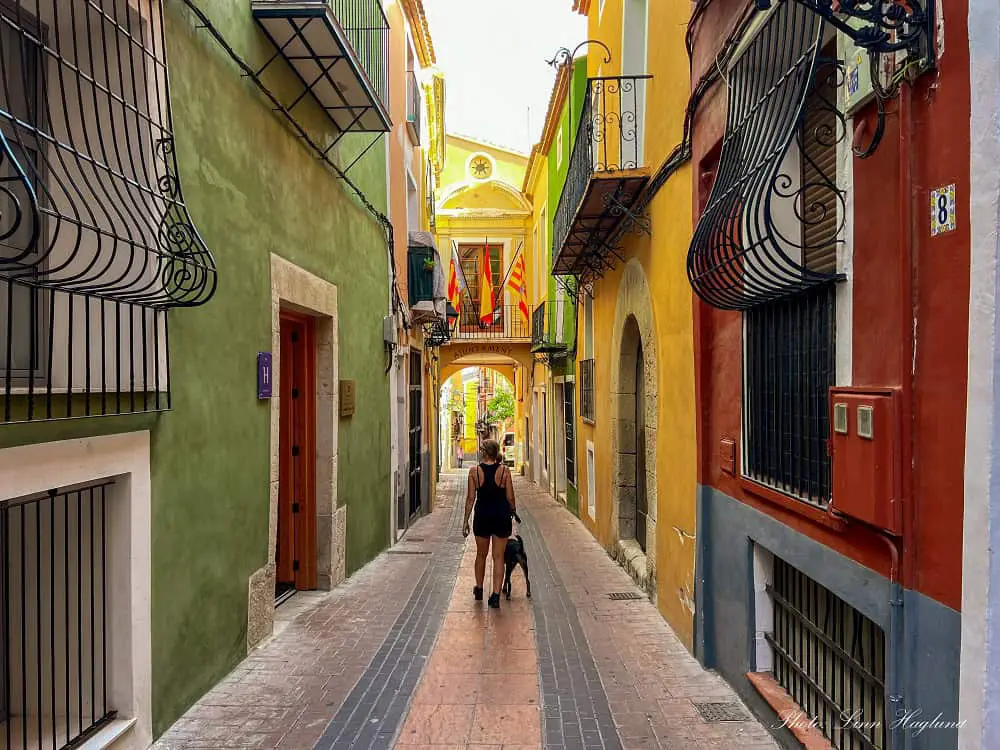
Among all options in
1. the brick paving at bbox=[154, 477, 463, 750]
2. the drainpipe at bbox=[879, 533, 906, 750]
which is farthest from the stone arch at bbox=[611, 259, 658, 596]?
the drainpipe at bbox=[879, 533, 906, 750]

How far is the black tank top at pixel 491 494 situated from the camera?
7391mm

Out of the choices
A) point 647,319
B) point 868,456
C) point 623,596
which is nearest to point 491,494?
point 623,596

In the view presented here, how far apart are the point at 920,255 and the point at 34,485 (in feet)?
11.7

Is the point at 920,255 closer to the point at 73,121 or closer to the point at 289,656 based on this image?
the point at 73,121

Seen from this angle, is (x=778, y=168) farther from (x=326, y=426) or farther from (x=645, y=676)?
(x=326, y=426)

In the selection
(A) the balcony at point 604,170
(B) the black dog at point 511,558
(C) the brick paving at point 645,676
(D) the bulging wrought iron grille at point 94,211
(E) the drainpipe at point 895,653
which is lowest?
(C) the brick paving at point 645,676

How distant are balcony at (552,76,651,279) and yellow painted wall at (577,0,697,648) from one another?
0.32 m

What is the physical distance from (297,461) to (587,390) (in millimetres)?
6433

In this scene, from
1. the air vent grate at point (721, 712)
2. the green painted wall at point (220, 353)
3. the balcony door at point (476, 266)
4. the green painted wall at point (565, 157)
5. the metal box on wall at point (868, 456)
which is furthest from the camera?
the balcony door at point (476, 266)

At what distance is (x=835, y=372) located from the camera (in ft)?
11.9

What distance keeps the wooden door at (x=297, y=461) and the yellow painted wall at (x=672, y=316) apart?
11.0 ft

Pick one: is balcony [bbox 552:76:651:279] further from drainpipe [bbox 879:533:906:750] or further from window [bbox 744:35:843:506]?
drainpipe [bbox 879:533:906:750]

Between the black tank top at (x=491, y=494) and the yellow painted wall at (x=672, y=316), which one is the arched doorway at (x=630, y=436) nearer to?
the yellow painted wall at (x=672, y=316)

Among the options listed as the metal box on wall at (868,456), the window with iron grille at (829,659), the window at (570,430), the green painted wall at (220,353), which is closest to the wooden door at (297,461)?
the green painted wall at (220,353)
